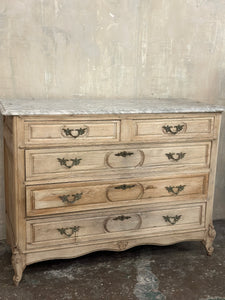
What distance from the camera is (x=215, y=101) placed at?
11.6 ft

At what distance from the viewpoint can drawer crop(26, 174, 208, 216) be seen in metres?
2.48

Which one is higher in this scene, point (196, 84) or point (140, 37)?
point (140, 37)

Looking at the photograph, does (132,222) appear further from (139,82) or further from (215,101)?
(215,101)

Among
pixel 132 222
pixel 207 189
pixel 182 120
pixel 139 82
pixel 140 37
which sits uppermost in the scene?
pixel 140 37

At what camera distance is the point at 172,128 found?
267 cm

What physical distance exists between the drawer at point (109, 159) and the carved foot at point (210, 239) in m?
0.53

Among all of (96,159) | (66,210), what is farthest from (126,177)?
(66,210)

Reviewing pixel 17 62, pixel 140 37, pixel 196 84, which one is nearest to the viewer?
pixel 17 62

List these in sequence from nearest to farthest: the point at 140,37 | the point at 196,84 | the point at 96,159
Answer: the point at 96,159, the point at 140,37, the point at 196,84

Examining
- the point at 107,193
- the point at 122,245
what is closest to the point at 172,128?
the point at 107,193

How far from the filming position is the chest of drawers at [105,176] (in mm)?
2412

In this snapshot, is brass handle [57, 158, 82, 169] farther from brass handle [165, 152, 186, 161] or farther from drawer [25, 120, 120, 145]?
brass handle [165, 152, 186, 161]

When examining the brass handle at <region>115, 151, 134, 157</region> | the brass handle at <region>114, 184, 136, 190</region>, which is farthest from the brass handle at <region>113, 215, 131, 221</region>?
the brass handle at <region>115, 151, 134, 157</region>

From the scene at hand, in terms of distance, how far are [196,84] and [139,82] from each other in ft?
1.84
